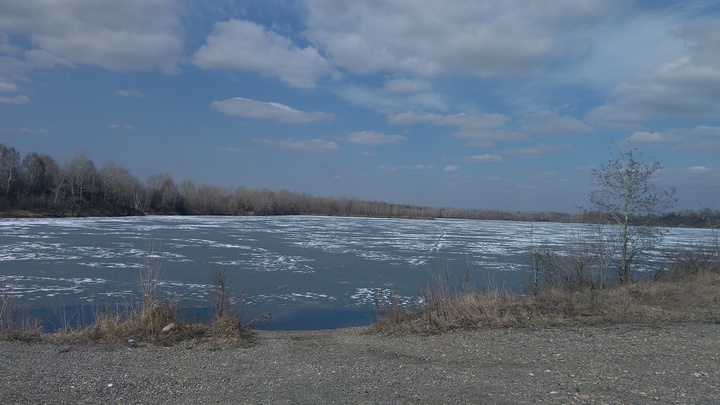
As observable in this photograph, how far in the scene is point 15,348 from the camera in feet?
23.9

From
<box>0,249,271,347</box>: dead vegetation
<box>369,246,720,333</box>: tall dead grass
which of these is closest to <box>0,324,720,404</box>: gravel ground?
<box>0,249,271,347</box>: dead vegetation

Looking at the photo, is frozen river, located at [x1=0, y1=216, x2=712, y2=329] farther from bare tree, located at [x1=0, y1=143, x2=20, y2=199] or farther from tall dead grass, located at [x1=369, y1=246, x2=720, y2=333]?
bare tree, located at [x1=0, y1=143, x2=20, y2=199]

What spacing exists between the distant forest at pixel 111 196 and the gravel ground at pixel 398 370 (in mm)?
36068

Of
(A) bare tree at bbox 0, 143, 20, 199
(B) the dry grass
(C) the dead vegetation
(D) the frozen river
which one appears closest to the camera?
(C) the dead vegetation

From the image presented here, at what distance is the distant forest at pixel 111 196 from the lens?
52.6m

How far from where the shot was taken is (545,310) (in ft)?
30.3

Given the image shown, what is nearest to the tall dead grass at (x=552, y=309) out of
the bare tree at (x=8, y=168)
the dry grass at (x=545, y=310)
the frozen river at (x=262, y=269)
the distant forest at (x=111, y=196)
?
the dry grass at (x=545, y=310)

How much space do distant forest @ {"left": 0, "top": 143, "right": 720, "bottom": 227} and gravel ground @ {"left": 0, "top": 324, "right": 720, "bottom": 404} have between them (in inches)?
1420

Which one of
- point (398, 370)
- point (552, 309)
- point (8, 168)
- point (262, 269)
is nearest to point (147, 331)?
point (398, 370)

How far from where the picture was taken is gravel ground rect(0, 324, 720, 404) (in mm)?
5266

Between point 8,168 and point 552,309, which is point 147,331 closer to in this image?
point 552,309

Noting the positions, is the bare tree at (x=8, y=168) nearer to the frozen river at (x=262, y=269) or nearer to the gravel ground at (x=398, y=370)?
the frozen river at (x=262, y=269)

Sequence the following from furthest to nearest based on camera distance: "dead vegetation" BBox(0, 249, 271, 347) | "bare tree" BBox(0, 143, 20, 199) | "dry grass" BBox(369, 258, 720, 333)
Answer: "bare tree" BBox(0, 143, 20, 199), "dry grass" BBox(369, 258, 720, 333), "dead vegetation" BBox(0, 249, 271, 347)

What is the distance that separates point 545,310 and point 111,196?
58.2 metres
